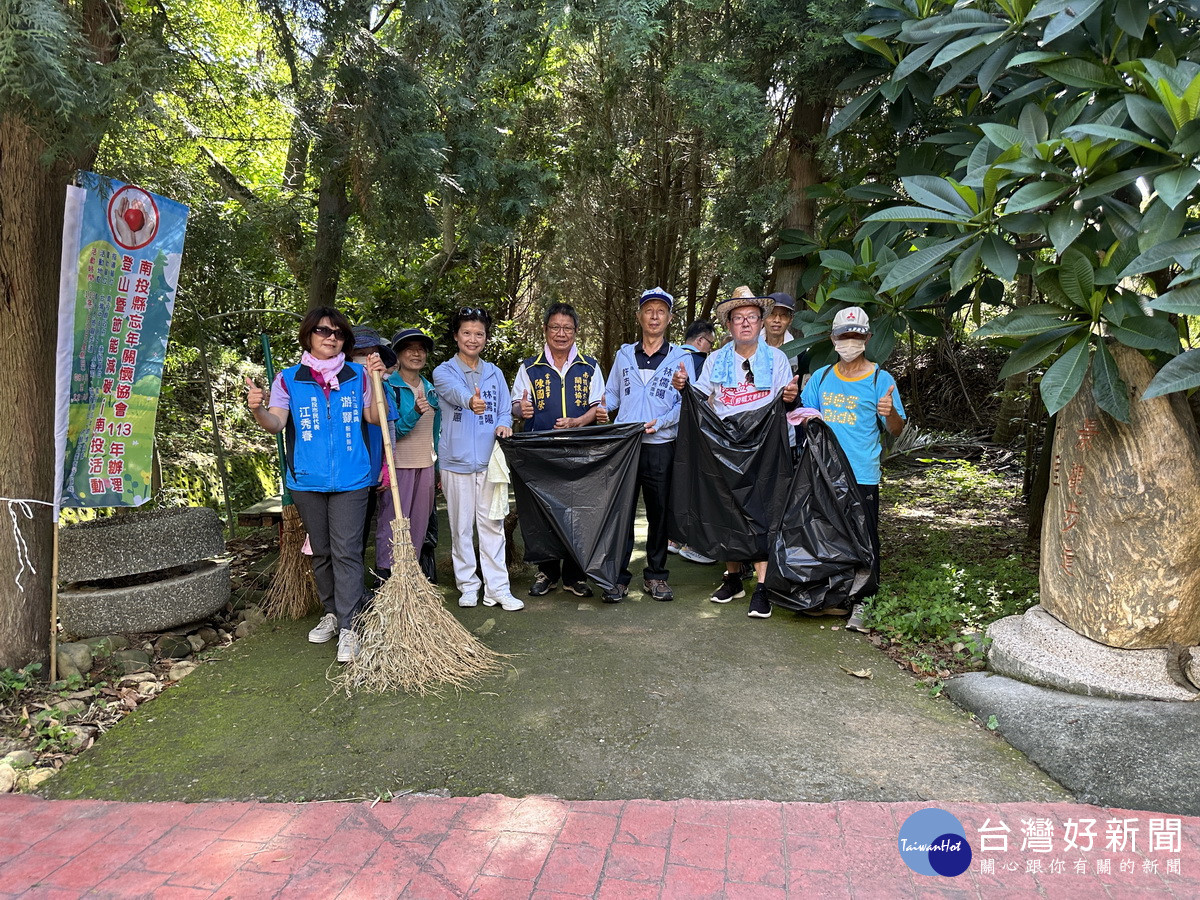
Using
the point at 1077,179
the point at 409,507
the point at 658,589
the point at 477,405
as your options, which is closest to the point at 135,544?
the point at 409,507

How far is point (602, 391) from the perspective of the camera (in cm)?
454

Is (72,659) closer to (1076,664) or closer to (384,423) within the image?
(384,423)

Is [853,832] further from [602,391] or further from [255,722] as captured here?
[602,391]

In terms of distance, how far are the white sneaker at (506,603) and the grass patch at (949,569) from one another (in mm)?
1845

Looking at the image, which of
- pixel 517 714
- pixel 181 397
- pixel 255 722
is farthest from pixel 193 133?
pixel 181 397

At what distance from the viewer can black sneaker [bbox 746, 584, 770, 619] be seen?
13.5 feet

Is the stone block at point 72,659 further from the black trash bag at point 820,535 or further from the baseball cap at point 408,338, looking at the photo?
the black trash bag at point 820,535

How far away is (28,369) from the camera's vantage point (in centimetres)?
342

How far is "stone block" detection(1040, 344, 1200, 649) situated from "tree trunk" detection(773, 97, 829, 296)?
2.35 m

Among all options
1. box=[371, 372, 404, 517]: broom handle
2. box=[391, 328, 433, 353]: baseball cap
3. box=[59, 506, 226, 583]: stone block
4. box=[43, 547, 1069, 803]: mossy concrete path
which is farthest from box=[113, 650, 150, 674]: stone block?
box=[391, 328, 433, 353]: baseball cap

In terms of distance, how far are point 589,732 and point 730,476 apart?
1772 mm

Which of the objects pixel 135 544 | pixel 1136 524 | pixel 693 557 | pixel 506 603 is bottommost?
pixel 506 603

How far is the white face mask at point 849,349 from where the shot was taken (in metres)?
3.92

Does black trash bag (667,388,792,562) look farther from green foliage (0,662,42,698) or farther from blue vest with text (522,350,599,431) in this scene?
green foliage (0,662,42,698)
